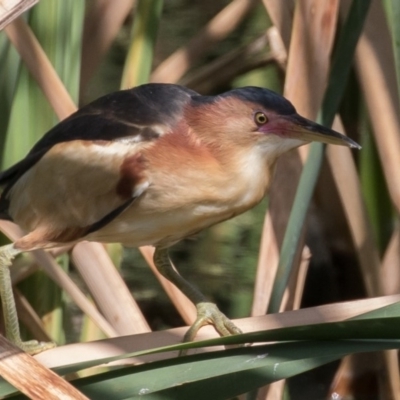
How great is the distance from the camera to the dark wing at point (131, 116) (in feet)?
4.94

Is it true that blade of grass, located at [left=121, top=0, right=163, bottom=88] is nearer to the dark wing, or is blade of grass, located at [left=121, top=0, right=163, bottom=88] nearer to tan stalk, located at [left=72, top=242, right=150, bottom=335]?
the dark wing

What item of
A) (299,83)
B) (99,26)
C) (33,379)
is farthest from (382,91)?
(33,379)

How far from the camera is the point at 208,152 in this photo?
4.84 ft

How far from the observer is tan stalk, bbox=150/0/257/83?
1939 mm

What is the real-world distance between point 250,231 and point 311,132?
73cm

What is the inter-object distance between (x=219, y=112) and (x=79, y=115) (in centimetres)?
25

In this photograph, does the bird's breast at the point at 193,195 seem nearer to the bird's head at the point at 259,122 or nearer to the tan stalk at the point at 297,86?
the bird's head at the point at 259,122

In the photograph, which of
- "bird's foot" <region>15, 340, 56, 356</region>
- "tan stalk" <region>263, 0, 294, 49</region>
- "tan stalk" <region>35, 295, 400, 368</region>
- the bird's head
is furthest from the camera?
"tan stalk" <region>263, 0, 294, 49</region>

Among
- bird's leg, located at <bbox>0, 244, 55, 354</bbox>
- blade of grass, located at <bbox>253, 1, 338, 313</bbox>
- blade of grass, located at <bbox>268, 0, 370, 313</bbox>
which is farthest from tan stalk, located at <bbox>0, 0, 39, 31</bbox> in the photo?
blade of grass, located at <bbox>253, 1, 338, 313</bbox>

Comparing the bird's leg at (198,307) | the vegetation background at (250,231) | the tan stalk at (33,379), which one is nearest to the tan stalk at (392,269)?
the vegetation background at (250,231)

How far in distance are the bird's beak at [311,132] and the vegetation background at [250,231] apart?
0.07 feet

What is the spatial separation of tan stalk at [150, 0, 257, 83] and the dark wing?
0.39 metres

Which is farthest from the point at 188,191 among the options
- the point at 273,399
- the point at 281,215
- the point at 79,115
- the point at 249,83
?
Result: the point at 249,83

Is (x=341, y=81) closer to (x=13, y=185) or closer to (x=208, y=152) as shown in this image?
(x=208, y=152)
